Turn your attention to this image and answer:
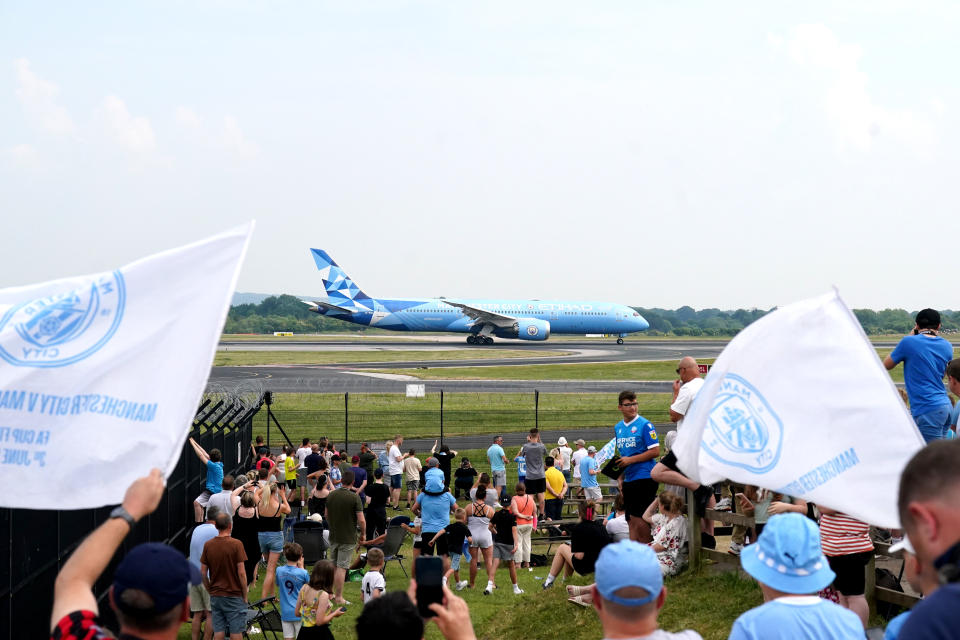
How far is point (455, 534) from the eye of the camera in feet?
38.9

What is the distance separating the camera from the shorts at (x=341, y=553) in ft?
39.1

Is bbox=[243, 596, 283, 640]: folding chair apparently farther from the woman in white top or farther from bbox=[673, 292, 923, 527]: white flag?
bbox=[673, 292, 923, 527]: white flag

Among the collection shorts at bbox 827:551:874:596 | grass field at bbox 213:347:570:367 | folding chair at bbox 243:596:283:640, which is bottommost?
folding chair at bbox 243:596:283:640

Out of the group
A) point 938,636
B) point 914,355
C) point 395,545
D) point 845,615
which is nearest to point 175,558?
point 938,636

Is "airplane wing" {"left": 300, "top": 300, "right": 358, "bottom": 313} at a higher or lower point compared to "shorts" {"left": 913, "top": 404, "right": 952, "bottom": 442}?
higher

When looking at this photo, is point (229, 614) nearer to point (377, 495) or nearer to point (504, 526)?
point (504, 526)

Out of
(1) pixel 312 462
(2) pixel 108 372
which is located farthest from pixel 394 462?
(2) pixel 108 372

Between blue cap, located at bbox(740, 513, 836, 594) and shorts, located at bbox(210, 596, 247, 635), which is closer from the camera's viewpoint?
blue cap, located at bbox(740, 513, 836, 594)

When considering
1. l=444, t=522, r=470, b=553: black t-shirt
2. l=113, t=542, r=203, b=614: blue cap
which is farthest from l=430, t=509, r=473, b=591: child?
l=113, t=542, r=203, b=614: blue cap

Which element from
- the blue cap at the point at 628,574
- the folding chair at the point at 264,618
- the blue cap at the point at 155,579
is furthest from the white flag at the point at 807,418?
the folding chair at the point at 264,618

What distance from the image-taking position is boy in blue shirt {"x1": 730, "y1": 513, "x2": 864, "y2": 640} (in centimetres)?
359

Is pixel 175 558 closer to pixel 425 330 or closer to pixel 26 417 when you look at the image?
pixel 26 417

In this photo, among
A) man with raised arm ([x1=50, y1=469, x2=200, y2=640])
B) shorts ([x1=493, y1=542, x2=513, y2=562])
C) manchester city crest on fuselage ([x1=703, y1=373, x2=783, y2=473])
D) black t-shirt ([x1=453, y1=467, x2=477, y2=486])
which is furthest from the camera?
black t-shirt ([x1=453, y1=467, x2=477, y2=486])

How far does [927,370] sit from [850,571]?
112 inches
